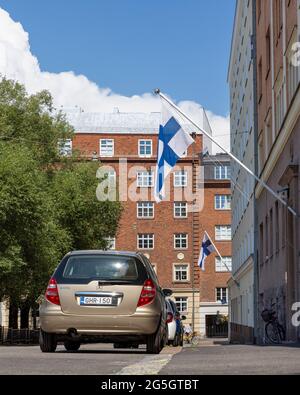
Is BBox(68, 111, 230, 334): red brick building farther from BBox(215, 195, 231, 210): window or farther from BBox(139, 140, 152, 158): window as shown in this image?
BBox(215, 195, 231, 210): window

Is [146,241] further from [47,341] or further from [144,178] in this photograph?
[47,341]

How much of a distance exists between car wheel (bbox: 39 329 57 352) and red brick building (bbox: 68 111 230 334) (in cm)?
7449

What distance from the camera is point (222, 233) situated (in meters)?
93.9

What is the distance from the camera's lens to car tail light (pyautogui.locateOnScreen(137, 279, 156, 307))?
15.4 m

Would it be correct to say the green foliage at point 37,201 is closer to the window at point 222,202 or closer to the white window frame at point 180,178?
the white window frame at point 180,178

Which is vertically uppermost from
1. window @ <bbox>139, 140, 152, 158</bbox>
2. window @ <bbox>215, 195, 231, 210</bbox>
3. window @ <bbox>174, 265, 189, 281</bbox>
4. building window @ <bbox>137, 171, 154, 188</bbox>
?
window @ <bbox>139, 140, 152, 158</bbox>

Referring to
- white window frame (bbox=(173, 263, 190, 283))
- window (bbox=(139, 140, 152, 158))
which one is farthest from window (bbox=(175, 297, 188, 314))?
window (bbox=(139, 140, 152, 158))

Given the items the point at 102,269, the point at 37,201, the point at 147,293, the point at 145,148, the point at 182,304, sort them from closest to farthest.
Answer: the point at 147,293 → the point at 102,269 → the point at 37,201 → the point at 182,304 → the point at 145,148

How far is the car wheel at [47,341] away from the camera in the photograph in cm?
1598

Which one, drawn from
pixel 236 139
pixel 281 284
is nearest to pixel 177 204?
pixel 236 139

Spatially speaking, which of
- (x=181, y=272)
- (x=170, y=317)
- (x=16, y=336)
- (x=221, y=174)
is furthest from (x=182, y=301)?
(x=170, y=317)

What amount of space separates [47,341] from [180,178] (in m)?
78.3

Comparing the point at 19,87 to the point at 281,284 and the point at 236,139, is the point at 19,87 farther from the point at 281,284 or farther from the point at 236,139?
the point at 281,284

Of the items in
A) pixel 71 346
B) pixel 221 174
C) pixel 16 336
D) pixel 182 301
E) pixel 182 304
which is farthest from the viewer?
pixel 221 174
